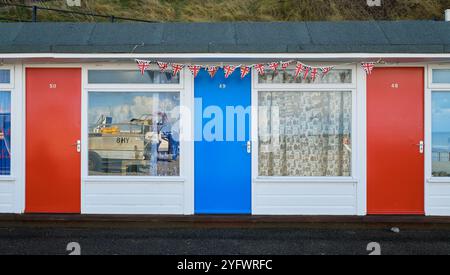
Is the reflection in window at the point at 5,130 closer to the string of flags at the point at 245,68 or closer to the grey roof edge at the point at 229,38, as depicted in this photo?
the grey roof edge at the point at 229,38

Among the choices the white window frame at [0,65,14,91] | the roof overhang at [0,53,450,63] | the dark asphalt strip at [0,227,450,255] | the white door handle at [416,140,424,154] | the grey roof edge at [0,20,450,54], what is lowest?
the dark asphalt strip at [0,227,450,255]

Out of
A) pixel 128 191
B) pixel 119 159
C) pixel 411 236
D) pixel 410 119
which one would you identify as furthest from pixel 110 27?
pixel 411 236

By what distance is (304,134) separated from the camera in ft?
27.0

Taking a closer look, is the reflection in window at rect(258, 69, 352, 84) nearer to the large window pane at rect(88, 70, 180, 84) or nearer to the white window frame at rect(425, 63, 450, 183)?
the white window frame at rect(425, 63, 450, 183)

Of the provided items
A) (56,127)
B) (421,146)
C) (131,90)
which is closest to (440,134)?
(421,146)

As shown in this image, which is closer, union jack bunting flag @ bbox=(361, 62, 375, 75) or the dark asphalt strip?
the dark asphalt strip

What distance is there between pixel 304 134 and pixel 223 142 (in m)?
1.27

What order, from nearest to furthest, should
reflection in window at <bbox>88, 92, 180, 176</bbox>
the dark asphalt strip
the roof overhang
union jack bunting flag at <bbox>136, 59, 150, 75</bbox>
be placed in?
the dark asphalt strip → the roof overhang → union jack bunting flag at <bbox>136, 59, 150, 75</bbox> → reflection in window at <bbox>88, 92, 180, 176</bbox>

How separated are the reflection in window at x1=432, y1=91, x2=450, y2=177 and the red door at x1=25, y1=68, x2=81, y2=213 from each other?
5341mm

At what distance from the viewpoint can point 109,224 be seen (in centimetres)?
784

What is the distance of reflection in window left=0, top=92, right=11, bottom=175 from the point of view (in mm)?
8086

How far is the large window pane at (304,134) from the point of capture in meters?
8.12

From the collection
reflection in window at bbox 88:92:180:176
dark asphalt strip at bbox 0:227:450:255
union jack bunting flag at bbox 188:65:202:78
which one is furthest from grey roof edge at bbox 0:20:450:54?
dark asphalt strip at bbox 0:227:450:255

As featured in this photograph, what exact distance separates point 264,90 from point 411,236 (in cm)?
293
